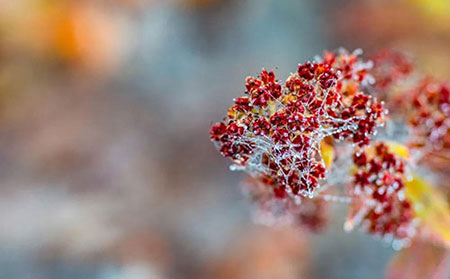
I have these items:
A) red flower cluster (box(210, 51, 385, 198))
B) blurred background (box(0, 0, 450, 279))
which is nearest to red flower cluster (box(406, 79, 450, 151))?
red flower cluster (box(210, 51, 385, 198))

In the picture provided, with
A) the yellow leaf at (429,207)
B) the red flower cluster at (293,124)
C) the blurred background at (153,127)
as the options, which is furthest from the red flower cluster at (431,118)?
the blurred background at (153,127)

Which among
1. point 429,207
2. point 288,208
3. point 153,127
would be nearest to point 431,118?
point 429,207

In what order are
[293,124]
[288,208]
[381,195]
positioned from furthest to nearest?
[288,208] → [381,195] → [293,124]

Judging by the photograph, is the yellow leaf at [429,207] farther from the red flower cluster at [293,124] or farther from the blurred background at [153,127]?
the blurred background at [153,127]

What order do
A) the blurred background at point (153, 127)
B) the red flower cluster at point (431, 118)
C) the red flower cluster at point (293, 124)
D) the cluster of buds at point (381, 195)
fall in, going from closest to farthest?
the red flower cluster at point (293, 124) < the cluster of buds at point (381, 195) < the red flower cluster at point (431, 118) < the blurred background at point (153, 127)

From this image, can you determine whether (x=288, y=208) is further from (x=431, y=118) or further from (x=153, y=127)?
(x=153, y=127)

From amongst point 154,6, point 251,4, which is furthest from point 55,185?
point 251,4

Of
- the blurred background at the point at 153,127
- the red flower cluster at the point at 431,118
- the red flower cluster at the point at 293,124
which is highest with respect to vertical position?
the blurred background at the point at 153,127
